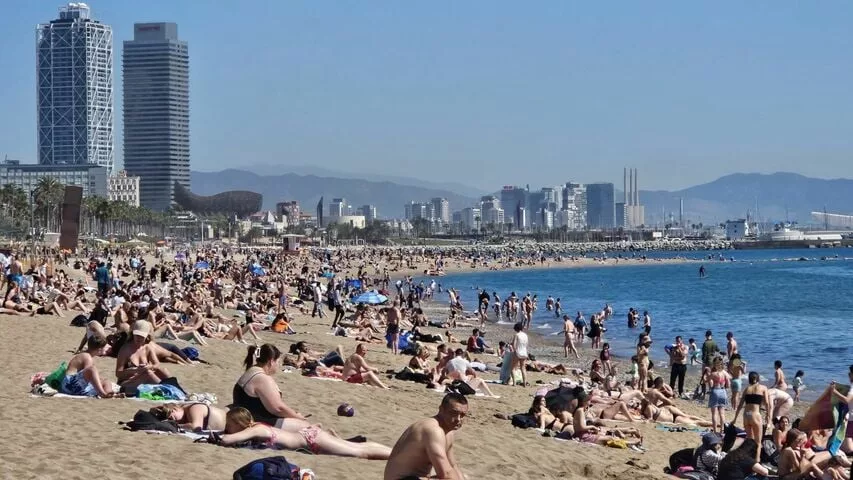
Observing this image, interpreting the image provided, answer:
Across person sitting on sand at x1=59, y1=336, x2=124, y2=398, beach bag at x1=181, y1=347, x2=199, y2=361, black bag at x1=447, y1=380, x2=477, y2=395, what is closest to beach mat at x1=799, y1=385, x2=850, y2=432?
black bag at x1=447, y1=380, x2=477, y2=395

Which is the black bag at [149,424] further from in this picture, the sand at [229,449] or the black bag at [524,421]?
the black bag at [524,421]

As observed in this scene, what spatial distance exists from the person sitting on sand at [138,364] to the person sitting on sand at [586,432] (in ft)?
15.7

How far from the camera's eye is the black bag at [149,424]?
976cm

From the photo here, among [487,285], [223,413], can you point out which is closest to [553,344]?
[223,413]

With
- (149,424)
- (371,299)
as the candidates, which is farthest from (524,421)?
(371,299)

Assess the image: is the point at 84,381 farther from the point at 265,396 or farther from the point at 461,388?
the point at 461,388

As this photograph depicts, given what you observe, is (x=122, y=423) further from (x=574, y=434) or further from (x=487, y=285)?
(x=487, y=285)

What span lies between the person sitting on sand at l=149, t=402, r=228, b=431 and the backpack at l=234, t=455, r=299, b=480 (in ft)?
6.46

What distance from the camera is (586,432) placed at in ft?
40.8

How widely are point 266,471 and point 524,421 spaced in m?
5.52

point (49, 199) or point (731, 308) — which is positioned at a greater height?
point (49, 199)

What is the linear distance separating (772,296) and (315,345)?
142 ft

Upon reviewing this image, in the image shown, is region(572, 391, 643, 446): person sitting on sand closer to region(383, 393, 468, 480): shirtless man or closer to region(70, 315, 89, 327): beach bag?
region(383, 393, 468, 480): shirtless man

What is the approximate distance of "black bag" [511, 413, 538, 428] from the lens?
12.9m
